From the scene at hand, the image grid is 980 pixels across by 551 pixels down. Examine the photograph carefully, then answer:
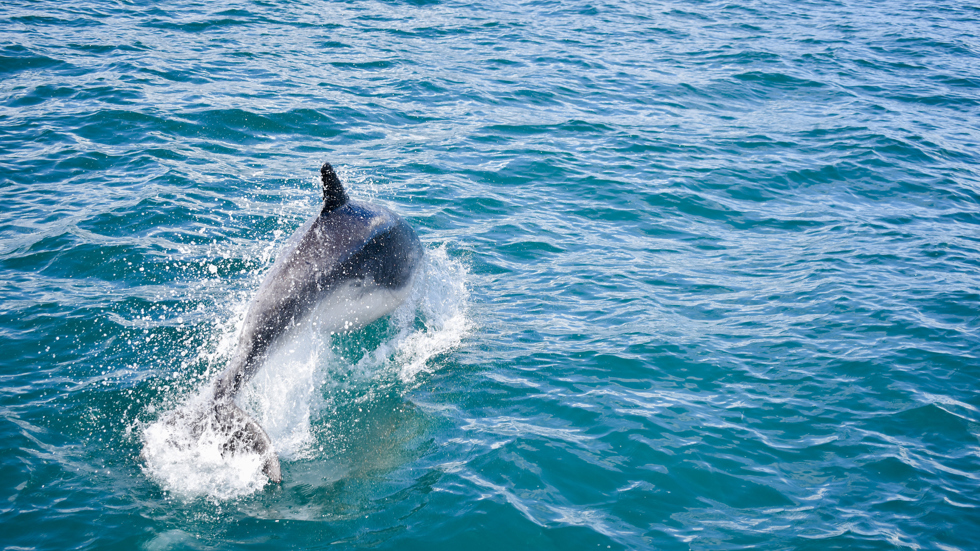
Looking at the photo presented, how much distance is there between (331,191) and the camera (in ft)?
32.0

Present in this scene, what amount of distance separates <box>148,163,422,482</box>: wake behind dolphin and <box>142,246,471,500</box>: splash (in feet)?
0.44

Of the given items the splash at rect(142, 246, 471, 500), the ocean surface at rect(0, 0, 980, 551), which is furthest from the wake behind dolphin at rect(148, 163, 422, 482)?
the ocean surface at rect(0, 0, 980, 551)

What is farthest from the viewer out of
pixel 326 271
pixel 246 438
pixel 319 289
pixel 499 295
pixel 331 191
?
pixel 499 295

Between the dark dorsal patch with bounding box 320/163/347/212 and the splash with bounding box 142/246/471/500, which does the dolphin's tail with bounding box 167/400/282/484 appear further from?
the dark dorsal patch with bounding box 320/163/347/212

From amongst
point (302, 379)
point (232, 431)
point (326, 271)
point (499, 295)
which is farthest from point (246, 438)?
point (499, 295)

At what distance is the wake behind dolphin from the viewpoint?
7.98m

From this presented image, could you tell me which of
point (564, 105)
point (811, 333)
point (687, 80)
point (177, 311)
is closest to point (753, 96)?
point (687, 80)

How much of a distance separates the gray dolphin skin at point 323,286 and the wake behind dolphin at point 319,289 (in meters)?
0.01

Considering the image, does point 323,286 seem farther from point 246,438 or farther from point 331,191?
point 246,438

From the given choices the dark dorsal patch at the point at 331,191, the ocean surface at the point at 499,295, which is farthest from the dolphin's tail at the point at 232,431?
the dark dorsal patch at the point at 331,191

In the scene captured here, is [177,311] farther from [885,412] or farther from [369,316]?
[885,412]

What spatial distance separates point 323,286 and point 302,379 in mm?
1192

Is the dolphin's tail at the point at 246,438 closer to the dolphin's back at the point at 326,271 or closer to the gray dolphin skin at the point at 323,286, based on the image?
the gray dolphin skin at the point at 323,286

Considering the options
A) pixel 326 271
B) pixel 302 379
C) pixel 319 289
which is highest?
pixel 326 271
